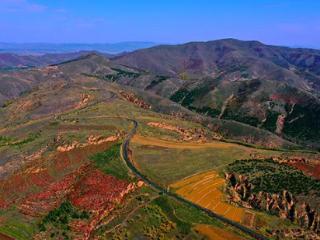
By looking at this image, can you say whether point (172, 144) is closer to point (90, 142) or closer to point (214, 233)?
point (90, 142)

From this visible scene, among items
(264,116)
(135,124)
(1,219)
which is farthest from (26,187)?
(264,116)

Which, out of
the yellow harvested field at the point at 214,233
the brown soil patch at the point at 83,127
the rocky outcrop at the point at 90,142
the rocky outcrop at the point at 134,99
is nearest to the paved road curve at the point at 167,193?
the yellow harvested field at the point at 214,233

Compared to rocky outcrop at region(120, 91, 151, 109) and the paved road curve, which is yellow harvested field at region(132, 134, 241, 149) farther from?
rocky outcrop at region(120, 91, 151, 109)

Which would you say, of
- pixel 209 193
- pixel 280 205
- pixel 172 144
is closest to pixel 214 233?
pixel 209 193

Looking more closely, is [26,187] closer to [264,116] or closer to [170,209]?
[170,209]

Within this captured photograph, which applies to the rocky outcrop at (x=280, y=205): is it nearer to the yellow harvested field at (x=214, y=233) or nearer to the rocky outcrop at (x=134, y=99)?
the yellow harvested field at (x=214, y=233)

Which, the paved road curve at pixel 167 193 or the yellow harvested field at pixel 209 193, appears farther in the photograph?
the yellow harvested field at pixel 209 193

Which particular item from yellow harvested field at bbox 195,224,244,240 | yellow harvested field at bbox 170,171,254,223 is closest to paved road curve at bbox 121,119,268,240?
yellow harvested field at bbox 170,171,254,223
